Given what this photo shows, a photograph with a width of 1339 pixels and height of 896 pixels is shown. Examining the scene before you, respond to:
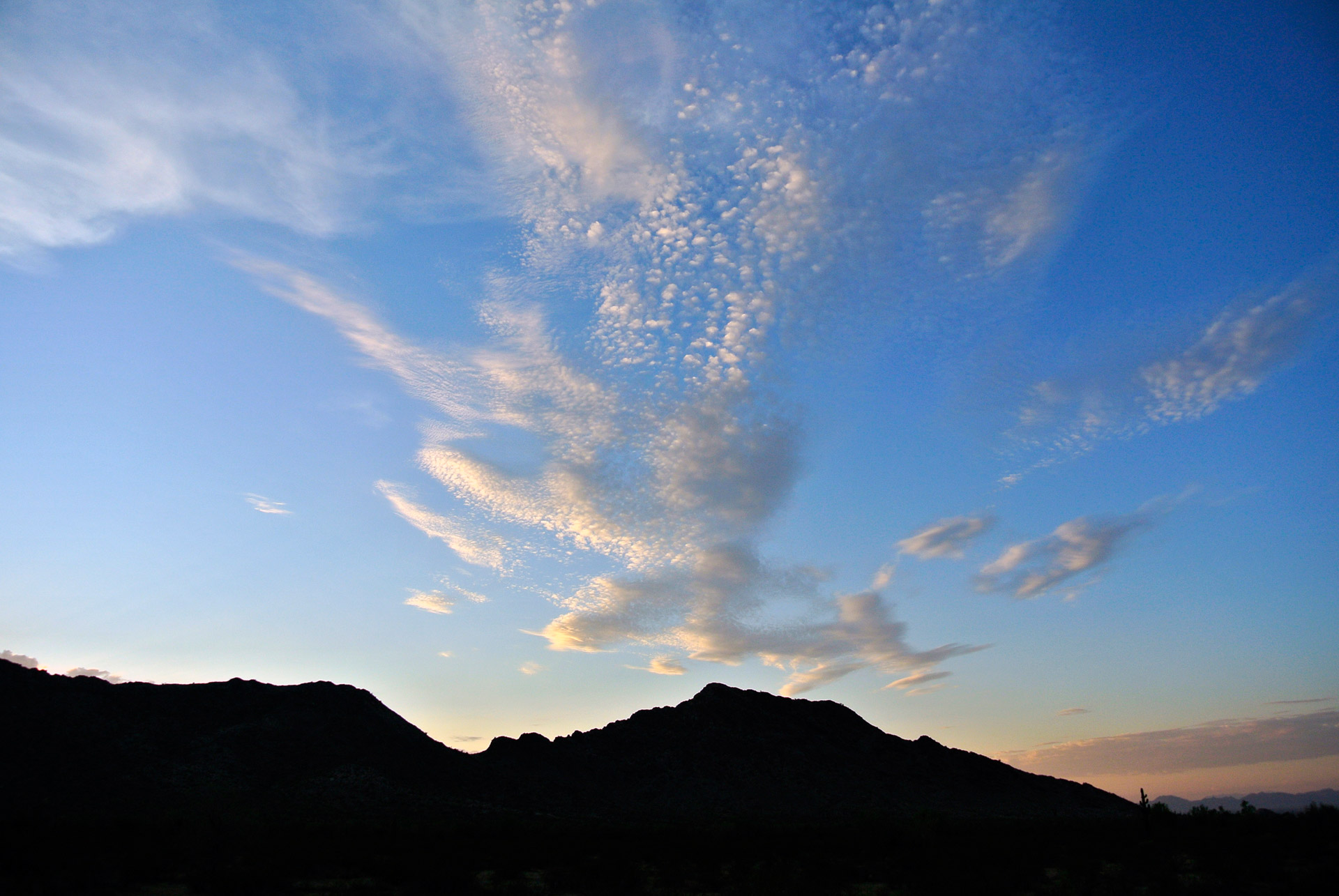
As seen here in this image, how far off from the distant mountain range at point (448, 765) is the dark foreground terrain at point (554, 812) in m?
0.33

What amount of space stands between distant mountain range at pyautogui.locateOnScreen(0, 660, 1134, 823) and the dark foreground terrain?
328mm

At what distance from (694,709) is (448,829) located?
74.3 metres

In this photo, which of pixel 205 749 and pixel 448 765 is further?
pixel 448 765

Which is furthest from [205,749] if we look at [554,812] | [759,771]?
[759,771]

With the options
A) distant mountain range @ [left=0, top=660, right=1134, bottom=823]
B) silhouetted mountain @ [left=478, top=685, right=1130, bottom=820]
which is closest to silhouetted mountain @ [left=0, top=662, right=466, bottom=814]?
distant mountain range @ [left=0, top=660, right=1134, bottom=823]

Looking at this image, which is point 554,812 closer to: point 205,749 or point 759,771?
point 205,749

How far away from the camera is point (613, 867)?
29.9m

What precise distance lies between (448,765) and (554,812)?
614 inches

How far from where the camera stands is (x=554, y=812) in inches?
2781

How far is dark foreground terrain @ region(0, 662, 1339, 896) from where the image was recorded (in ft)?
83.8

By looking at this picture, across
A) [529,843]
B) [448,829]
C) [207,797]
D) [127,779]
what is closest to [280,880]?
[529,843]

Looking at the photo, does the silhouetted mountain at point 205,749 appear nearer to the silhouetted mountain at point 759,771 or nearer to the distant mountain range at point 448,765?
the distant mountain range at point 448,765

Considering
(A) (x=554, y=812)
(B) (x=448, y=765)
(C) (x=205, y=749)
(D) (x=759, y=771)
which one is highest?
(D) (x=759, y=771)

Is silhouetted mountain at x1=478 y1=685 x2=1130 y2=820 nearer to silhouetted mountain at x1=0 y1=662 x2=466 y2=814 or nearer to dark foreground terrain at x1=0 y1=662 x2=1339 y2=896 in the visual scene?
dark foreground terrain at x1=0 y1=662 x2=1339 y2=896
